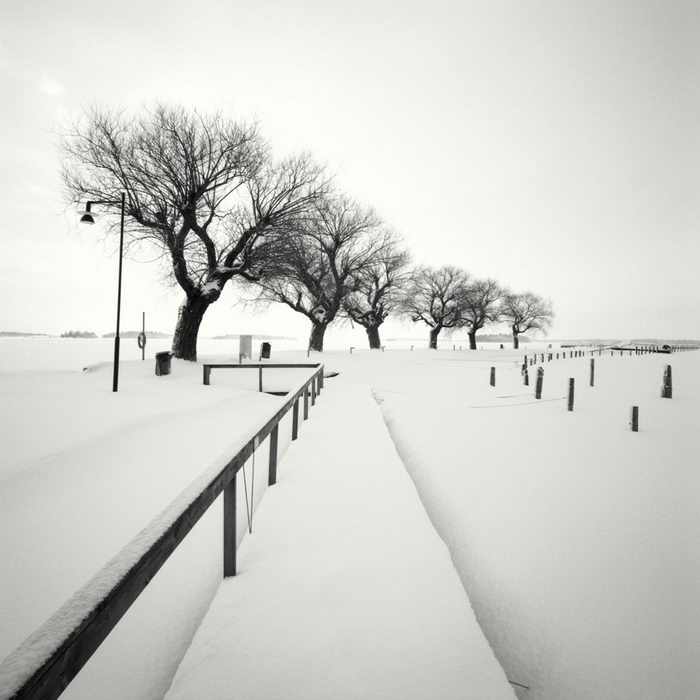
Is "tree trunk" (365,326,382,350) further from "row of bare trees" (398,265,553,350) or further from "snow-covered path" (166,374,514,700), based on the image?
"snow-covered path" (166,374,514,700)

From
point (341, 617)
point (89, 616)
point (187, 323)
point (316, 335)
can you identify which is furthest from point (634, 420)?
point (316, 335)

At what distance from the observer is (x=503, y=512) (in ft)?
12.9

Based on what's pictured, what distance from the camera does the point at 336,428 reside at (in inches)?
258

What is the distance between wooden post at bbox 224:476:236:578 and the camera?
238cm

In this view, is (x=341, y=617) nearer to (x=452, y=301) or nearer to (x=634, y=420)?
(x=634, y=420)

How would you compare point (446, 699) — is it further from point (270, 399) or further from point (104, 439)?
point (270, 399)

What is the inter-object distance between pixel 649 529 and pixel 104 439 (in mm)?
7491

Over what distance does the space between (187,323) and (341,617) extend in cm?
1558

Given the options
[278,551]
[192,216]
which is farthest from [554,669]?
[192,216]

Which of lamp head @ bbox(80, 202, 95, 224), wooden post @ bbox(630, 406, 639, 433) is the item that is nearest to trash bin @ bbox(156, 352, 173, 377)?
lamp head @ bbox(80, 202, 95, 224)

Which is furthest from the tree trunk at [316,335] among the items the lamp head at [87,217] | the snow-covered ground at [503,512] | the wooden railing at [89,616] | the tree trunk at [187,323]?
the wooden railing at [89,616]

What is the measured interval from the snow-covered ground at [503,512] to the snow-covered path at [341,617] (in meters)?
0.35

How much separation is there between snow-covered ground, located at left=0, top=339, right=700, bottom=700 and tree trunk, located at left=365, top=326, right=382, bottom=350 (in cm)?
2771

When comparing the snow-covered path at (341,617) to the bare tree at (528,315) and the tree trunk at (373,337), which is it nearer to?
the tree trunk at (373,337)
